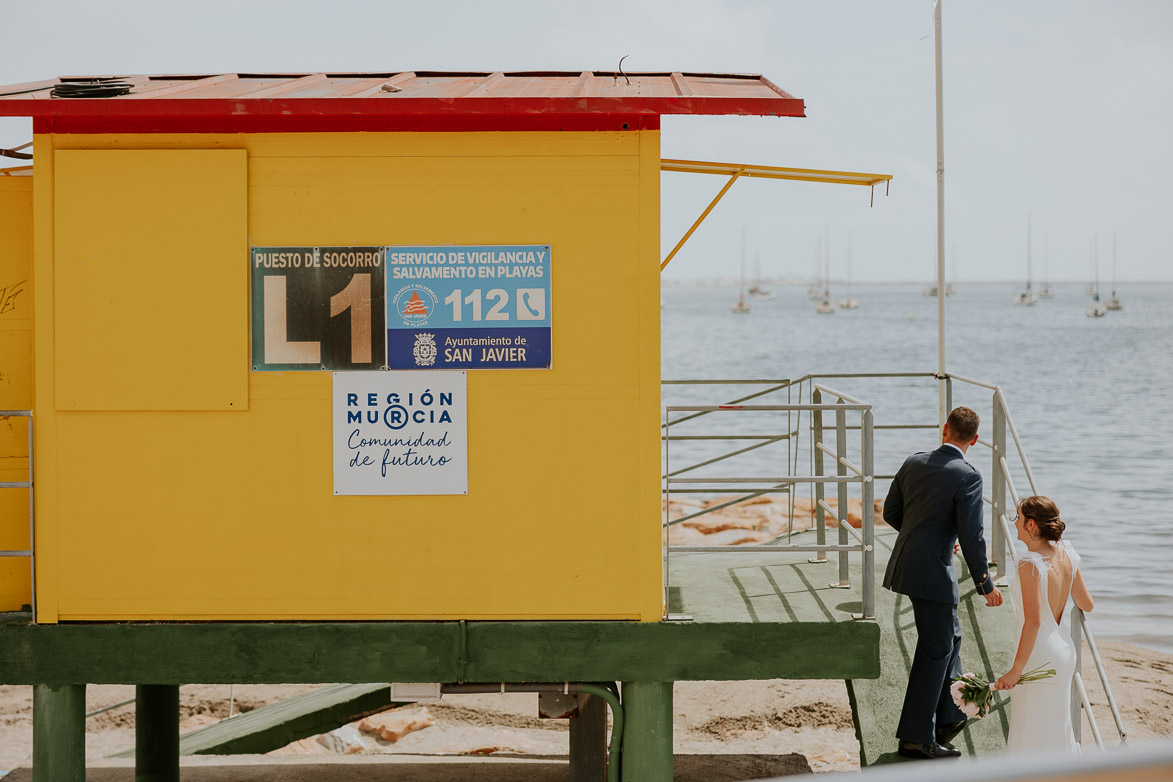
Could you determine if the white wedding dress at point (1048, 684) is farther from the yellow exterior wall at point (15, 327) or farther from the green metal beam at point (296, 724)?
the green metal beam at point (296, 724)

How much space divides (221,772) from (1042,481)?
32.9m

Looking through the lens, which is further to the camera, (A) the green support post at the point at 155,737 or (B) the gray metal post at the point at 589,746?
(B) the gray metal post at the point at 589,746

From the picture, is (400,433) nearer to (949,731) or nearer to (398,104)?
(398,104)

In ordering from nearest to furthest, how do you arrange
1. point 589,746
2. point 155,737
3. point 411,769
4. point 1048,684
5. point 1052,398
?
point 1048,684 < point 155,737 < point 589,746 < point 411,769 < point 1052,398

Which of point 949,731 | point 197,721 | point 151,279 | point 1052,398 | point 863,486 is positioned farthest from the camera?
point 1052,398

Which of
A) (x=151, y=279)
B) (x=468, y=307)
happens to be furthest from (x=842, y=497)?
(x=151, y=279)

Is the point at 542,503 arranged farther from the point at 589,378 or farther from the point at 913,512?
the point at 913,512

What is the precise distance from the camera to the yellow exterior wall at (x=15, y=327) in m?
6.36

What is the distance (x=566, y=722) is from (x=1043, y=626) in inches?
321

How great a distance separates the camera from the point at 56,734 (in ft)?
20.5

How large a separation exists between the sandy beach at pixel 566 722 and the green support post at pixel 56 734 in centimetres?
487

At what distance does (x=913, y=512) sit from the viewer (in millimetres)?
6156

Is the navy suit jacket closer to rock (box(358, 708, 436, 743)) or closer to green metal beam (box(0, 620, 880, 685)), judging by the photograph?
green metal beam (box(0, 620, 880, 685))

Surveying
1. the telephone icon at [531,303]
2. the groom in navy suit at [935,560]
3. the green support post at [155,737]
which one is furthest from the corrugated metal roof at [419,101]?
the green support post at [155,737]
